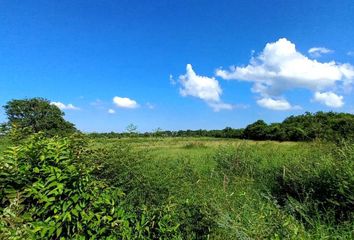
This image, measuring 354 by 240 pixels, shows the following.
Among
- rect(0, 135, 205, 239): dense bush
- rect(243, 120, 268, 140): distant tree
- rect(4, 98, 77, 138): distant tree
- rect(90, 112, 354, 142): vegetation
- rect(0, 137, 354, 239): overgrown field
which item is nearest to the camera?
rect(0, 135, 205, 239): dense bush

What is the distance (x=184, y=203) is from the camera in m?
5.79

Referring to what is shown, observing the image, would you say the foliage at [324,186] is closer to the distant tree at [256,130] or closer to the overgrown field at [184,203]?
the overgrown field at [184,203]

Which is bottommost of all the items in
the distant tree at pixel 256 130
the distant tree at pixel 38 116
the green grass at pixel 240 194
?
the green grass at pixel 240 194

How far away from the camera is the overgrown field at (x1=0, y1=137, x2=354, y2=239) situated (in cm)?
444

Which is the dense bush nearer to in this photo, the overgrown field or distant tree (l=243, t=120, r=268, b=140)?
the overgrown field

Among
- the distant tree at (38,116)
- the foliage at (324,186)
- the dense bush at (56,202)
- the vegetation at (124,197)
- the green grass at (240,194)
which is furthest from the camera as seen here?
the distant tree at (38,116)

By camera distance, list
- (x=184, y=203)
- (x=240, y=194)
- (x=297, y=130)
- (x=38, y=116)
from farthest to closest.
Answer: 1. (x=297, y=130)
2. (x=38, y=116)
3. (x=240, y=194)
4. (x=184, y=203)

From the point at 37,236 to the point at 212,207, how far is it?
8.75 feet

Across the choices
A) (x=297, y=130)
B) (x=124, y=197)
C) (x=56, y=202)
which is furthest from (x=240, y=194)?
(x=297, y=130)

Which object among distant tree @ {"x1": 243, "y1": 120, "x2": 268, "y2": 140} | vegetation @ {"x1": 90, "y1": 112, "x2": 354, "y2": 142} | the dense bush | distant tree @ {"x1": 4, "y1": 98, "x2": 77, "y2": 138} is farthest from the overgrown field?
distant tree @ {"x1": 243, "y1": 120, "x2": 268, "y2": 140}

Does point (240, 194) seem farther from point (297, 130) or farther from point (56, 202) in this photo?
point (297, 130)

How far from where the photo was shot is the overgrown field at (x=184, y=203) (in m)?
4.44

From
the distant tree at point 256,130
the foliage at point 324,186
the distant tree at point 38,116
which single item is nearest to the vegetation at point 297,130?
the distant tree at point 256,130

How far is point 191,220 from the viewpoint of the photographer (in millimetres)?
5664
